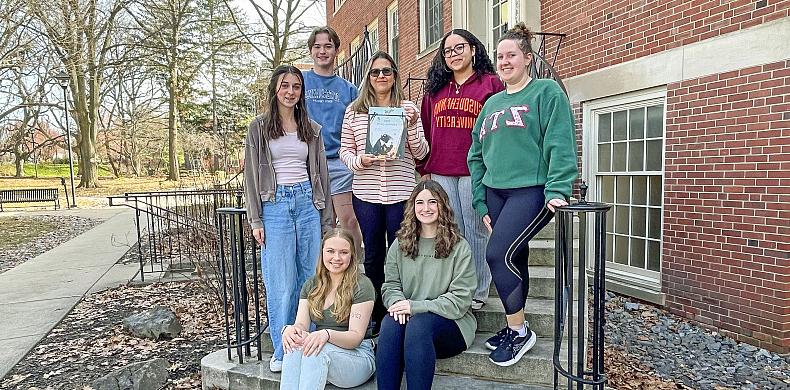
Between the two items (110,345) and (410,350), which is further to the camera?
(110,345)

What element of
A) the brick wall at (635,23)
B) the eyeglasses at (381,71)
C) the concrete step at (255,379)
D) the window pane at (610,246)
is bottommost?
the concrete step at (255,379)

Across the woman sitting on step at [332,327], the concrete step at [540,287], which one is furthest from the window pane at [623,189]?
the woman sitting on step at [332,327]

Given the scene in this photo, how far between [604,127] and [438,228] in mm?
3622

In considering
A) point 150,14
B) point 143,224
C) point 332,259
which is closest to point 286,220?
point 332,259

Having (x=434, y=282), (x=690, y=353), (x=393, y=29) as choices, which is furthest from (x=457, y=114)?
(x=393, y=29)

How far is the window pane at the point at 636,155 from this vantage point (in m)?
5.29

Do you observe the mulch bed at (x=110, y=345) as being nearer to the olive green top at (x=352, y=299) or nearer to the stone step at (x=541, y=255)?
the olive green top at (x=352, y=299)

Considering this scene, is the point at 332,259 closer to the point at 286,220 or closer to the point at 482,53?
the point at 286,220

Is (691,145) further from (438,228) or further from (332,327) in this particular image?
(332,327)

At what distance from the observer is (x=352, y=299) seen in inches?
114

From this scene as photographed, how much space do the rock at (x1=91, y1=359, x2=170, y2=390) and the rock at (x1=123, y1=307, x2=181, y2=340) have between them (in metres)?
0.97

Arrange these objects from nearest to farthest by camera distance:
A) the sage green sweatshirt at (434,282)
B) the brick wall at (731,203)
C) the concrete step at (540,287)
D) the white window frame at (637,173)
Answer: the sage green sweatshirt at (434,282)
the concrete step at (540,287)
the brick wall at (731,203)
the white window frame at (637,173)

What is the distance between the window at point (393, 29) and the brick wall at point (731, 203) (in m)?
7.85

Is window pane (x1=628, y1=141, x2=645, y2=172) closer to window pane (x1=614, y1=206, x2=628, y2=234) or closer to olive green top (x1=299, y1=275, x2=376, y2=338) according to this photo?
window pane (x1=614, y1=206, x2=628, y2=234)
